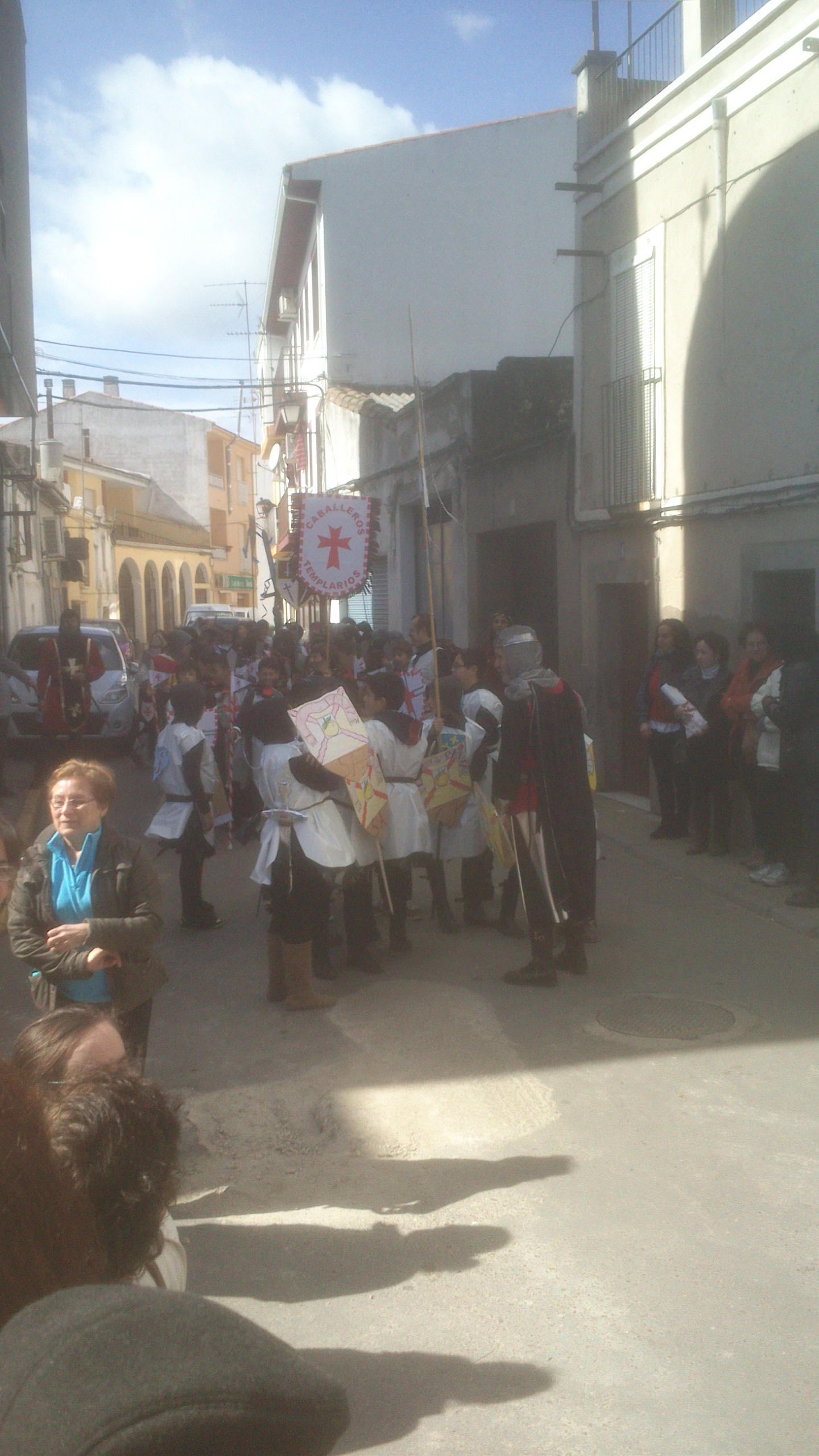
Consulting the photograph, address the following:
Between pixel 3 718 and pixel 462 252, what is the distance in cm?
1764

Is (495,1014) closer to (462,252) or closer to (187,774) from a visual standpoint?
(187,774)

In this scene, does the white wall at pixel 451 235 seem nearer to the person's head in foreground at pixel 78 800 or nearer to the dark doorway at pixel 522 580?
the dark doorway at pixel 522 580

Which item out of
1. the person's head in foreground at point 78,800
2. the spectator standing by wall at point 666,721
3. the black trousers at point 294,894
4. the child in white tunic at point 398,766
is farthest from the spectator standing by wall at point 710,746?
the person's head in foreground at point 78,800

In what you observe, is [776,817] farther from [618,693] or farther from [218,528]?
[218,528]

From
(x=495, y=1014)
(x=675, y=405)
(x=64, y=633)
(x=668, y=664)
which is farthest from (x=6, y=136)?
(x=495, y=1014)

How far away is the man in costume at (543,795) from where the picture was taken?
6.70m

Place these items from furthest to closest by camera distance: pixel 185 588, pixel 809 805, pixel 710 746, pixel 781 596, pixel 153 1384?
pixel 185 588, pixel 781 596, pixel 710 746, pixel 809 805, pixel 153 1384

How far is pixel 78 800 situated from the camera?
4.13 meters

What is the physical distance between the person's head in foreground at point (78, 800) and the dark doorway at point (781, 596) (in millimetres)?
6947

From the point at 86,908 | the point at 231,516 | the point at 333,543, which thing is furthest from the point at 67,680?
A: the point at 231,516

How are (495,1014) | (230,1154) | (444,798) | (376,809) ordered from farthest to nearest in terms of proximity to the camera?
1. (444,798)
2. (376,809)
3. (495,1014)
4. (230,1154)

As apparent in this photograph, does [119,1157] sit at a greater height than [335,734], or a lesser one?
lesser

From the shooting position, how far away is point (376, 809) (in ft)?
22.4

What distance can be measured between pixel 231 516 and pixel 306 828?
199 ft
